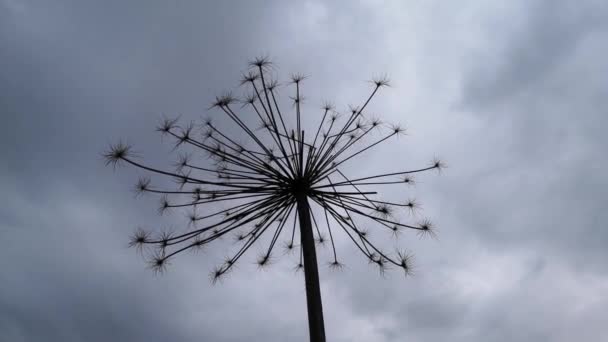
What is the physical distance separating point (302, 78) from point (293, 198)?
11.9 feet

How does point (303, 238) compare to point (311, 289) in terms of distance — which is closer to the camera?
point (311, 289)

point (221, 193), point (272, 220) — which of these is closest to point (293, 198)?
point (272, 220)

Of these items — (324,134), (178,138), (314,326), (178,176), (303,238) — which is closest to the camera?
(314,326)

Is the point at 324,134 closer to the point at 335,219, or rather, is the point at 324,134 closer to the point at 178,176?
the point at 335,219

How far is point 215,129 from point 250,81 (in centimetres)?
153

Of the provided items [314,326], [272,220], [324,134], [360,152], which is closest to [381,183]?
[360,152]

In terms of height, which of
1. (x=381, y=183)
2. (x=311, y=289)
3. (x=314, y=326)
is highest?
(x=381, y=183)

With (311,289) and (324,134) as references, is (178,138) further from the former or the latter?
(311,289)

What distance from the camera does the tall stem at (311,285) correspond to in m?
7.88

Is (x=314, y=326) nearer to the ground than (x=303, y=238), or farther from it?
nearer to the ground

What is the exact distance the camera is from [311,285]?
27.6ft

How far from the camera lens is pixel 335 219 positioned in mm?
11172

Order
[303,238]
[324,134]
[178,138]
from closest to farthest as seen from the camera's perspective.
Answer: [303,238] → [178,138] → [324,134]

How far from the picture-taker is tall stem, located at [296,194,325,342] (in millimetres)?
7884
